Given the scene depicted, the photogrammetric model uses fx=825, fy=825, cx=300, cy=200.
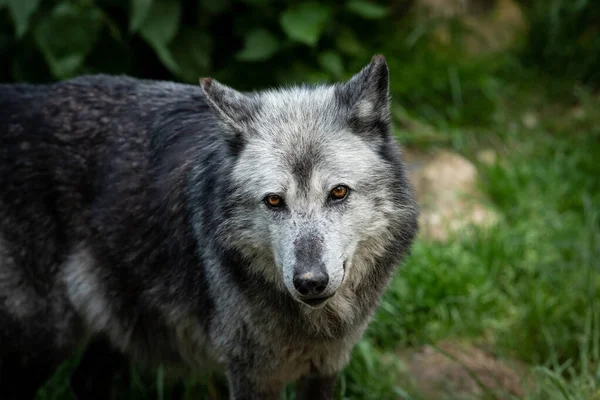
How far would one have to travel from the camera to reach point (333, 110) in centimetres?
365

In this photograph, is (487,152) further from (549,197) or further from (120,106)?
(120,106)

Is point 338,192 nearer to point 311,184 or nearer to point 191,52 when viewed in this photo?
point 311,184

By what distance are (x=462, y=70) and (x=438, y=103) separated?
1.31ft

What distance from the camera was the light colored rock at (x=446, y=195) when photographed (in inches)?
241

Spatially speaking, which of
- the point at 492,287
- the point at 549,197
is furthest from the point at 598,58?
the point at 492,287

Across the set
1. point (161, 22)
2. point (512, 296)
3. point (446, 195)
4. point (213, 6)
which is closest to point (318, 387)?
point (512, 296)

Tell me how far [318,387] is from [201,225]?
3.36 ft

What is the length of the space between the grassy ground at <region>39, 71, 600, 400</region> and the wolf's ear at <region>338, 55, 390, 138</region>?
164cm

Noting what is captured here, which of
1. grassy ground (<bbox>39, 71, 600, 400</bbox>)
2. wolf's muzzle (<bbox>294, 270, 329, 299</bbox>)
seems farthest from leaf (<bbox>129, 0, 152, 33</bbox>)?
wolf's muzzle (<bbox>294, 270, 329, 299</bbox>)

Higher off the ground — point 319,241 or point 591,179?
point 591,179

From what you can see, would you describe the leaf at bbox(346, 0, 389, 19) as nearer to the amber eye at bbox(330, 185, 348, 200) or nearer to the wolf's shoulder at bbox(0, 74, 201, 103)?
the wolf's shoulder at bbox(0, 74, 201, 103)

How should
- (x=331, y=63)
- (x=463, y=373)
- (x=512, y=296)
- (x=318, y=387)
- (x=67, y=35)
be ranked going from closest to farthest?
(x=318, y=387), (x=463, y=373), (x=512, y=296), (x=67, y=35), (x=331, y=63)

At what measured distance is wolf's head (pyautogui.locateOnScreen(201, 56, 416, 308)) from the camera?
133 inches

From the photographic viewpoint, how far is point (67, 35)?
19.0 ft
